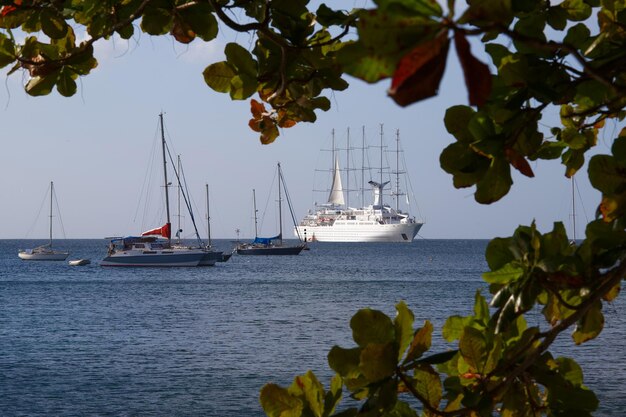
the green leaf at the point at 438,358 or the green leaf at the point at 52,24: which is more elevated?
the green leaf at the point at 52,24

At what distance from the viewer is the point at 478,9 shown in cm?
62

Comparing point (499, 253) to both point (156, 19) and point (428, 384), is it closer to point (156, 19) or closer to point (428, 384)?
point (428, 384)

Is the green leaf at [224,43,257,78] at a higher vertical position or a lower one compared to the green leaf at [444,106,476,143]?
higher

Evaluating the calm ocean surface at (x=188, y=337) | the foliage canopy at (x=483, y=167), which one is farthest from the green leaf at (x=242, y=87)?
the calm ocean surface at (x=188, y=337)

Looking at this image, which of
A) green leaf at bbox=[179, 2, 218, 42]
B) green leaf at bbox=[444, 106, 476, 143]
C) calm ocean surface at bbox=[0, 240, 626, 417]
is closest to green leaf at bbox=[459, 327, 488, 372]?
green leaf at bbox=[444, 106, 476, 143]

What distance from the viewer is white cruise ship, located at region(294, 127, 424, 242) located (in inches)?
4141

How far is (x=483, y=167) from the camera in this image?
3.46 feet

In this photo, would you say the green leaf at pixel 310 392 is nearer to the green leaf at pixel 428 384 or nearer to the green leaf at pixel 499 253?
the green leaf at pixel 428 384

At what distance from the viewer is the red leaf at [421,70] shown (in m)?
0.59

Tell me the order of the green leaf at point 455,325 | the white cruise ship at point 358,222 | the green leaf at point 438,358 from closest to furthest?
the green leaf at point 438,358
the green leaf at point 455,325
the white cruise ship at point 358,222

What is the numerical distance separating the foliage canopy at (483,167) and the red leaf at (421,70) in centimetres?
19

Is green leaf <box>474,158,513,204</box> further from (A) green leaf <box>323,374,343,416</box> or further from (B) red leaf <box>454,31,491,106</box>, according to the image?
(B) red leaf <box>454,31,491,106</box>

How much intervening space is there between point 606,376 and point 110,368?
10.1m

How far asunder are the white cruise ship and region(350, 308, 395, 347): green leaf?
10227 centimetres
